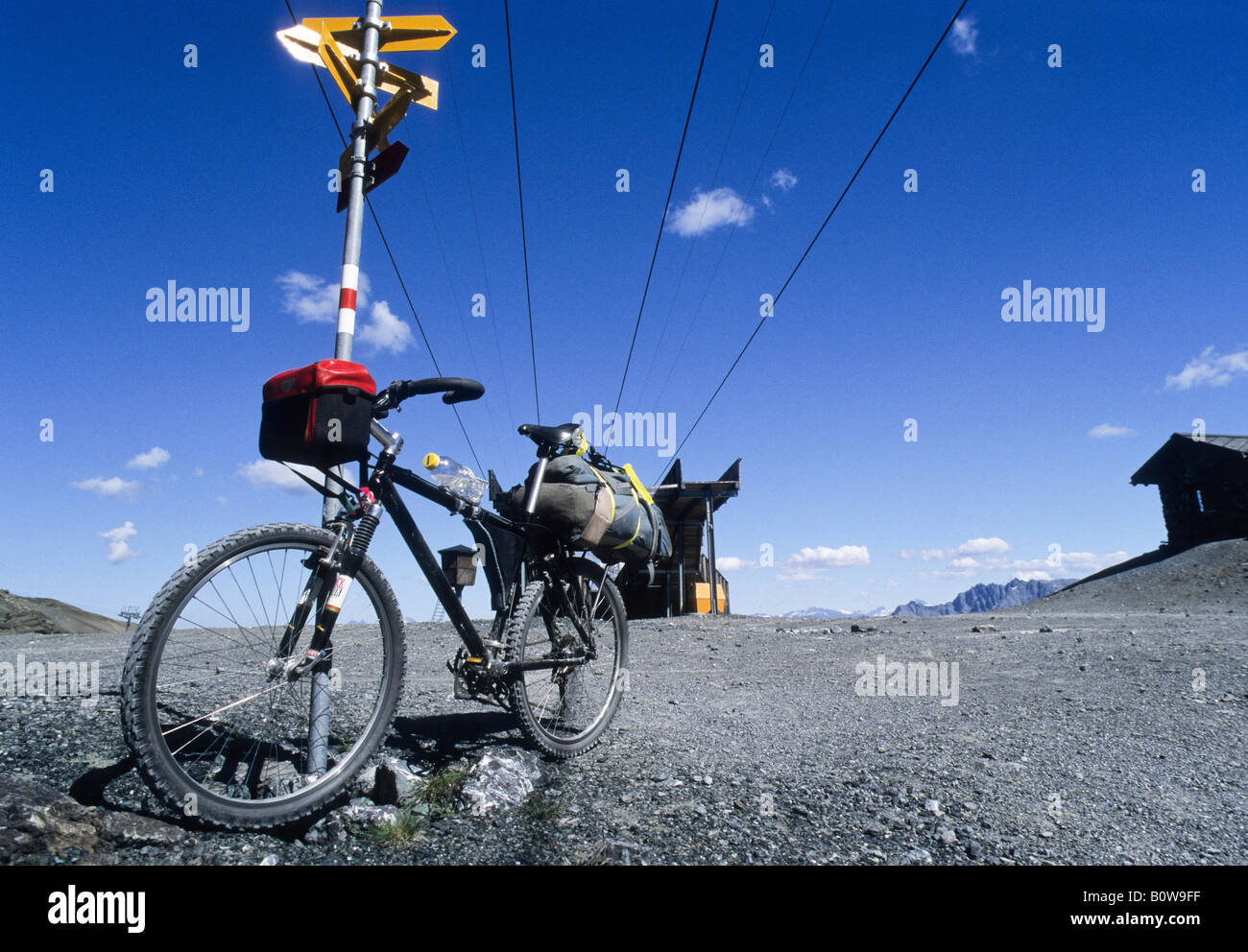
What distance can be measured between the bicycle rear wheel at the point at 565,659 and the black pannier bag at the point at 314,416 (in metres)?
1.28

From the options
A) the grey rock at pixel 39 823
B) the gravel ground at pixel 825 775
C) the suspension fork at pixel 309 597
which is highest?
the suspension fork at pixel 309 597

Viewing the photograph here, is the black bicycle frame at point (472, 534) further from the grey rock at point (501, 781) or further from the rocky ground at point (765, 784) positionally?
the rocky ground at point (765, 784)

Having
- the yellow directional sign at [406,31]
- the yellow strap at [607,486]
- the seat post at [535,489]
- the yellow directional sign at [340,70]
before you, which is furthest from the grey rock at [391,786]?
the yellow directional sign at [406,31]

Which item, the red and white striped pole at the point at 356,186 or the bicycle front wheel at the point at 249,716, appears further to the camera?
the red and white striped pole at the point at 356,186

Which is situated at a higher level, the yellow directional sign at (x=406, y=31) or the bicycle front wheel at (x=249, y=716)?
the yellow directional sign at (x=406, y=31)

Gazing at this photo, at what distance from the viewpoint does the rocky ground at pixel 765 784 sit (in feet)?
6.45

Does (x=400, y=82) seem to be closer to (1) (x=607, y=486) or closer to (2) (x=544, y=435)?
(2) (x=544, y=435)

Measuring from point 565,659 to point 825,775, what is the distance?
4.58 feet

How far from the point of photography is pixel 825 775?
109 inches

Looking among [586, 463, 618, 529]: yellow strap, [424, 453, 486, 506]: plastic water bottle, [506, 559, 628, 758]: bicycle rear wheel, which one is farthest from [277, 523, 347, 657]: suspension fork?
[586, 463, 618, 529]: yellow strap

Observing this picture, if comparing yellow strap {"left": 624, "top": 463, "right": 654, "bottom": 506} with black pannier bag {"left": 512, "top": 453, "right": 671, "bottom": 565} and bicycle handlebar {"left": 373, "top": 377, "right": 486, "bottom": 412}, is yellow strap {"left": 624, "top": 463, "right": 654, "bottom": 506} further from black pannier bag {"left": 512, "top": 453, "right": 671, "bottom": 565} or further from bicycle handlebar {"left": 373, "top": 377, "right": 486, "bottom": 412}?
bicycle handlebar {"left": 373, "top": 377, "right": 486, "bottom": 412}

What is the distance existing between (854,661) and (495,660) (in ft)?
16.3

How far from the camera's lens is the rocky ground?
1967 millimetres
